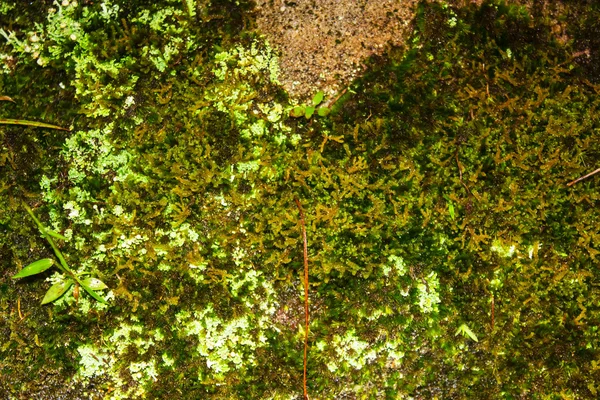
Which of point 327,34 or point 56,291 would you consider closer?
point 56,291

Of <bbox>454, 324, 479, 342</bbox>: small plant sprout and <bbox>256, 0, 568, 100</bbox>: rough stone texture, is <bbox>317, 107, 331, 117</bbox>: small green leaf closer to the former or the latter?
<bbox>256, 0, 568, 100</bbox>: rough stone texture

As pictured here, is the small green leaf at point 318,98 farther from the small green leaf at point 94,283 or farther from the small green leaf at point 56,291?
the small green leaf at point 56,291

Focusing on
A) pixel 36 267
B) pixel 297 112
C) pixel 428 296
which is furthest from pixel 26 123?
pixel 428 296

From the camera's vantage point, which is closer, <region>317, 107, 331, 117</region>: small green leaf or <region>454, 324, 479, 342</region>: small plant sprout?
<region>454, 324, 479, 342</region>: small plant sprout

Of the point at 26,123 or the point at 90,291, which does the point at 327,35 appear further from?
the point at 90,291

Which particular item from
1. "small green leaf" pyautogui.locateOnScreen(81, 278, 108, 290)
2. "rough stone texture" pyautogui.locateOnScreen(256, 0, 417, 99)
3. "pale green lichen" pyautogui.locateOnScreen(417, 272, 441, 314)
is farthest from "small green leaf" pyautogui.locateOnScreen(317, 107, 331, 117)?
"small green leaf" pyautogui.locateOnScreen(81, 278, 108, 290)

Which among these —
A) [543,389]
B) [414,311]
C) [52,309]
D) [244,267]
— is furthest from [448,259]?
[52,309]

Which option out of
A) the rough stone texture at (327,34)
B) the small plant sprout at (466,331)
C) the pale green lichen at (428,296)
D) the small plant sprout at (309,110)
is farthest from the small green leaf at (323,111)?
the small plant sprout at (466,331)
